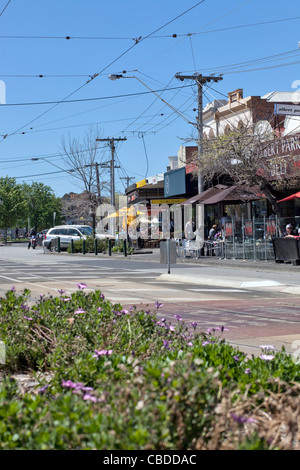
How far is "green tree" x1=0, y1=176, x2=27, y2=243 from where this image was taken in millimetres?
93688

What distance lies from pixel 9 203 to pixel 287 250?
7414cm

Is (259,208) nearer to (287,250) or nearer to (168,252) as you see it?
(287,250)

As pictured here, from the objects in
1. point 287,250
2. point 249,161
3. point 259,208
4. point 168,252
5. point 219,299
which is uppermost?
point 249,161

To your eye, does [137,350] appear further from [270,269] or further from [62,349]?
[270,269]

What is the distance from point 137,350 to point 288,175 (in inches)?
999

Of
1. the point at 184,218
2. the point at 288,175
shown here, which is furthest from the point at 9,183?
the point at 288,175

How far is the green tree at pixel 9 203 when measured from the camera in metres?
93.7

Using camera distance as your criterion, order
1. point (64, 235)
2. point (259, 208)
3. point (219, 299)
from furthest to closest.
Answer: point (64, 235)
point (259, 208)
point (219, 299)

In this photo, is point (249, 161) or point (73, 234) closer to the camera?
point (249, 161)

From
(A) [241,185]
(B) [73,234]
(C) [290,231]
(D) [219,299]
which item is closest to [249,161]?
(A) [241,185]

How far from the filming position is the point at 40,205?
419 feet

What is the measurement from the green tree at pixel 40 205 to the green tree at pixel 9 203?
90.6 feet

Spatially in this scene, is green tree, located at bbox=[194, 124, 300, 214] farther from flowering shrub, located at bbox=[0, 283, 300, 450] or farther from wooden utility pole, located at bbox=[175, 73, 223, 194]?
flowering shrub, located at bbox=[0, 283, 300, 450]
